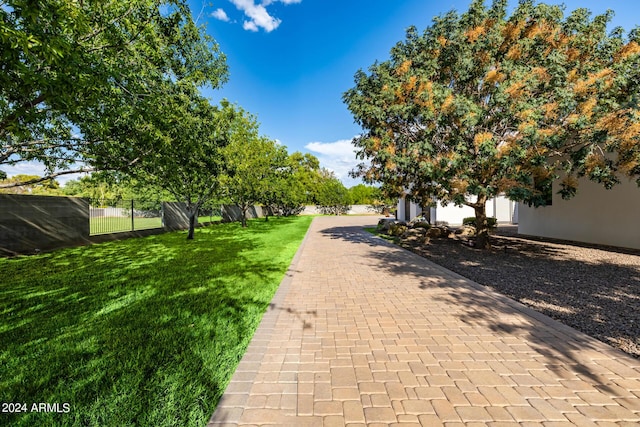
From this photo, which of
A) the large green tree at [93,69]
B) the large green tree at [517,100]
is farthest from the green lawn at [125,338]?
the large green tree at [517,100]

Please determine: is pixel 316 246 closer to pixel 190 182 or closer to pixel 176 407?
pixel 190 182

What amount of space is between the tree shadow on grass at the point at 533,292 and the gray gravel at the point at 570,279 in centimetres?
2

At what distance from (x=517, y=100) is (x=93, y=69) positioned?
9715mm

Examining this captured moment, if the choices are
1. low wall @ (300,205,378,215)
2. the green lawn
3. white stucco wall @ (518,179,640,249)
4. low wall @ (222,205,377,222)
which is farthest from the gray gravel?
low wall @ (300,205,378,215)

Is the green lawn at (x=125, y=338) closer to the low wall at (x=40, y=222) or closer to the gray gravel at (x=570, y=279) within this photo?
the low wall at (x=40, y=222)

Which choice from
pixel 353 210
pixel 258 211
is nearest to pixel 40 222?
pixel 258 211

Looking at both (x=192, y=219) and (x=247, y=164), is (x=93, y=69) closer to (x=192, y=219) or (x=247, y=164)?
(x=192, y=219)

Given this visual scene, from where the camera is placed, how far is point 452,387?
8.20ft

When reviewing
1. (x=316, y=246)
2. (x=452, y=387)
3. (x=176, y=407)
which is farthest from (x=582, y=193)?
(x=176, y=407)

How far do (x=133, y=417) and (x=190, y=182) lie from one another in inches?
445

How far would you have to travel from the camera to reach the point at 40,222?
31.6ft

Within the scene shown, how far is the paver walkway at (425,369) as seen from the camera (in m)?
2.19

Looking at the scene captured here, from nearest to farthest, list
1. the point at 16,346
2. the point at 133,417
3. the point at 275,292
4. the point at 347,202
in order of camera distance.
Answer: the point at 133,417, the point at 16,346, the point at 275,292, the point at 347,202

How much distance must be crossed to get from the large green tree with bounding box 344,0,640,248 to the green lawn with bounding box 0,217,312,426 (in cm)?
668
